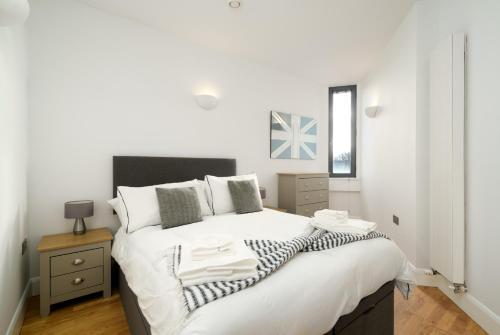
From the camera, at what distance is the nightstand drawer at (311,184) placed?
133 inches

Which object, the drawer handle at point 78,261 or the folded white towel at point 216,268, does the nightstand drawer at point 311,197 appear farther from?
the drawer handle at point 78,261

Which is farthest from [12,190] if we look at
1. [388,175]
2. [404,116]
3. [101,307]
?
[388,175]

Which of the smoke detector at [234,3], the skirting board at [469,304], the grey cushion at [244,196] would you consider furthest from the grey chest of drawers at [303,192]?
the smoke detector at [234,3]

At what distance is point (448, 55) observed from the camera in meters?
1.91

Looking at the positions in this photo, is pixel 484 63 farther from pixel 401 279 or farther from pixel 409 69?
pixel 401 279

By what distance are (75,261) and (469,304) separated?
305cm

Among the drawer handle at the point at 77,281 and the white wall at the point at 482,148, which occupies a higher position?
the white wall at the point at 482,148

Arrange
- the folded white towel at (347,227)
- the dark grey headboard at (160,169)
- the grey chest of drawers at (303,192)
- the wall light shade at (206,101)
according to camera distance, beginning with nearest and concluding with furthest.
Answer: the folded white towel at (347,227)
the dark grey headboard at (160,169)
the wall light shade at (206,101)
the grey chest of drawers at (303,192)

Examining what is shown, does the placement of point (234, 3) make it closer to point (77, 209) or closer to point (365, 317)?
point (77, 209)

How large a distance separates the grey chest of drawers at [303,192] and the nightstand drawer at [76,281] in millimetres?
2367

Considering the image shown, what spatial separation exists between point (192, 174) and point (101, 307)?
1.43 metres

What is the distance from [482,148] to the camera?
1689mm

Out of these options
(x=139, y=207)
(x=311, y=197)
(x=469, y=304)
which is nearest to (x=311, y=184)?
(x=311, y=197)

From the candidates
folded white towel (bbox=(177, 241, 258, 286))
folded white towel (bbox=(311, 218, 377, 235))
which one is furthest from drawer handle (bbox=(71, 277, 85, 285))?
folded white towel (bbox=(311, 218, 377, 235))
